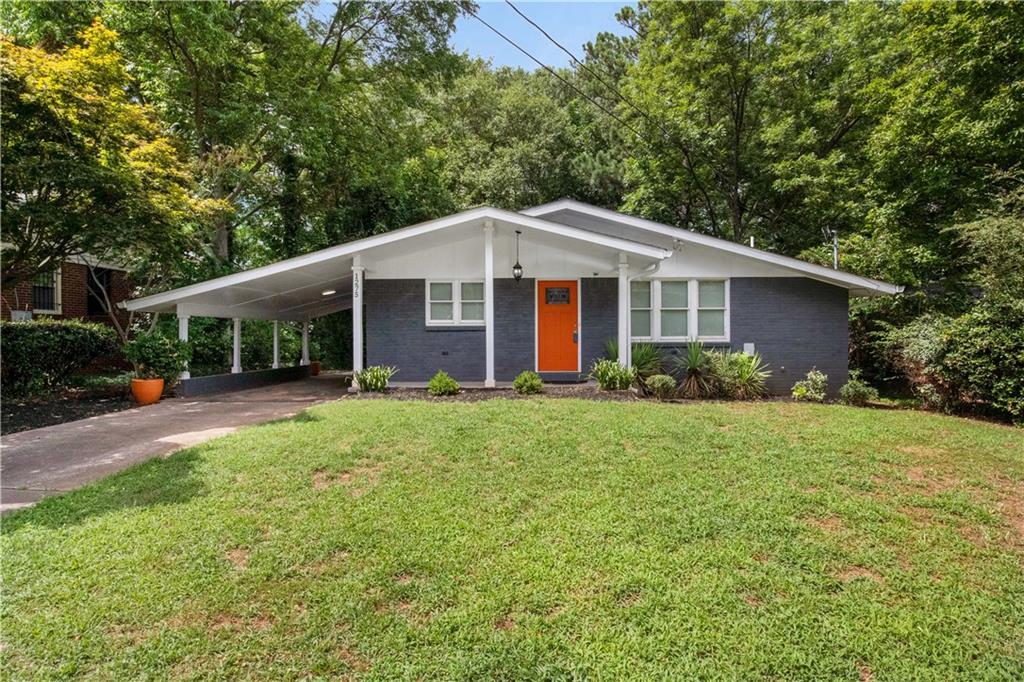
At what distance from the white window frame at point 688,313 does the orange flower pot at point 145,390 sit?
10.9 metres

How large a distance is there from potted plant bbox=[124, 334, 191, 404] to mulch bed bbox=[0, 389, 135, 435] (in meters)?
0.36

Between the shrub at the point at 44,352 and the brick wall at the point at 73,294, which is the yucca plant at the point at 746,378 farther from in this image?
the brick wall at the point at 73,294

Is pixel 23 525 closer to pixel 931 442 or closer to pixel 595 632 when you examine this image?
pixel 595 632

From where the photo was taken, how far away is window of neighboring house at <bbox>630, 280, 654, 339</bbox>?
11.9 m

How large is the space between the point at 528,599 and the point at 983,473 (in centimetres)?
572

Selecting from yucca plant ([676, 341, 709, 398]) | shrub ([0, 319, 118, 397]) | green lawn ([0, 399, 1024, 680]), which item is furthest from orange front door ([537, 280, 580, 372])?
shrub ([0, 319, 118, 397])

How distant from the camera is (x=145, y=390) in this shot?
10180mm

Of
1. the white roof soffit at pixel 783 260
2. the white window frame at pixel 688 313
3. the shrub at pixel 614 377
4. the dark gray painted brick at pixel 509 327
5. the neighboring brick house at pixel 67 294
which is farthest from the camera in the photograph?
the neighboring brick house at pixel 67 294

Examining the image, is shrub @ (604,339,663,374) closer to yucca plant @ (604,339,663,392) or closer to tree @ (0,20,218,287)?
yucca plant @ (604,339,663,392)

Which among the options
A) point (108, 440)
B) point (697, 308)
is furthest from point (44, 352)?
point (697, 308)

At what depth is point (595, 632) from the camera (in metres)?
3.01

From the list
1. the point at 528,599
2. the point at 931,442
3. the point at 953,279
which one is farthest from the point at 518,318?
the point at 953,279

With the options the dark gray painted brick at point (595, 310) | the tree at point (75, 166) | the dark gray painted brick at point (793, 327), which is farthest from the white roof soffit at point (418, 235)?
the dark gray painted brick at point (793, 327)

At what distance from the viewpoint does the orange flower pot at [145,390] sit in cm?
1015
